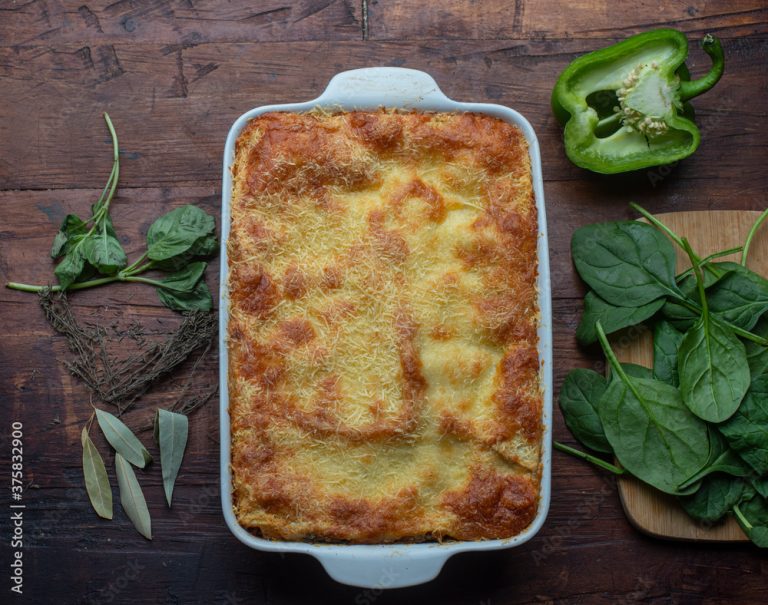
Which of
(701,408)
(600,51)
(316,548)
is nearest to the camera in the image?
(316,548)

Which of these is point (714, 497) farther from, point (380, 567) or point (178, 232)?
point (178, 232)

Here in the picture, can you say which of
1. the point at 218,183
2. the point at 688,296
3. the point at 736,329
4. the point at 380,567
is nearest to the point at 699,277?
the point at 688,296

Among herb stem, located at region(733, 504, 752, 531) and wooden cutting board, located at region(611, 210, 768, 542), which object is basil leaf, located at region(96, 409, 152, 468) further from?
herb stem, located at region(733, 504, 752, 531)

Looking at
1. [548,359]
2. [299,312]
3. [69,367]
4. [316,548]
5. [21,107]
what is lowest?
[316,548]

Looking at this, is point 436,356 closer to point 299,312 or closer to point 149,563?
point 299,312

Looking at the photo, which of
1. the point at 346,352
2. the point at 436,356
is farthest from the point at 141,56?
the point at 436,356

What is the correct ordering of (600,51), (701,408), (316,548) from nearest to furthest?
(316,548)
(701,408)
(600,51)

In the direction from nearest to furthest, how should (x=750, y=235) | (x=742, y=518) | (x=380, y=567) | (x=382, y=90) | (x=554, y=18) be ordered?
(x=380, y=567) → (x=382, y=90) → (x=742, y=518) → (x=750, y=235) → (x=554, y=18)

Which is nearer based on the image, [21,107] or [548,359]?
[548,359]
